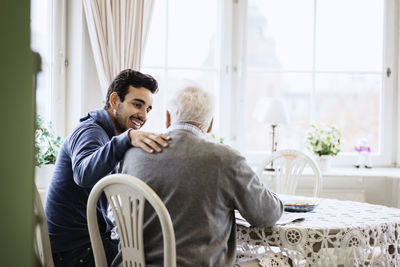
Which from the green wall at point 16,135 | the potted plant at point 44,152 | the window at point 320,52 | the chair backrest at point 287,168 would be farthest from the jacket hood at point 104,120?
the window at point 320,52

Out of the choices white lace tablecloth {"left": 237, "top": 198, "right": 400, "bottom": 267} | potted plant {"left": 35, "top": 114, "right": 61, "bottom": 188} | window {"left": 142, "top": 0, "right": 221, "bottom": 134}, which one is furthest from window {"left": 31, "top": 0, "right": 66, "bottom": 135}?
white lace tablecloth {"left": 237, "top": 198, "right": 400, "bottom": 267}

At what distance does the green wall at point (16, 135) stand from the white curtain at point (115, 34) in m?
2.85

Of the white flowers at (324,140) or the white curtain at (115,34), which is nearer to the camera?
the white curtain at (115,34)

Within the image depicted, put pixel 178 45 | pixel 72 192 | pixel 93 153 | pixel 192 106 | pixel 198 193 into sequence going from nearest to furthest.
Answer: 1. pixel 198 193
2. pixel 192 106
3. pixel 93 153
4. pixel 72 192
5. pixel 178 45

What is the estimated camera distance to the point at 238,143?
153 inches

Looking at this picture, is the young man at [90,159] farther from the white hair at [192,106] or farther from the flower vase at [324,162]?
the flower vase at [324,162]

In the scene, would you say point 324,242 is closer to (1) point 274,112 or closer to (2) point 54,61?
(1) point 274,112

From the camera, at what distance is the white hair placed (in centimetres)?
181

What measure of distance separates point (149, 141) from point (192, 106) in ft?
0.66

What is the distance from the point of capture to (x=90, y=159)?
189cm

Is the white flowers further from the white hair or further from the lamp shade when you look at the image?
the white hair

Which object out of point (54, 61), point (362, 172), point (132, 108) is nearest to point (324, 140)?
point (362, 172)

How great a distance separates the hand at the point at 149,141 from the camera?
1.74 metres

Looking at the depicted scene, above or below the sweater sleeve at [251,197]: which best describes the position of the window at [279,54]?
above
